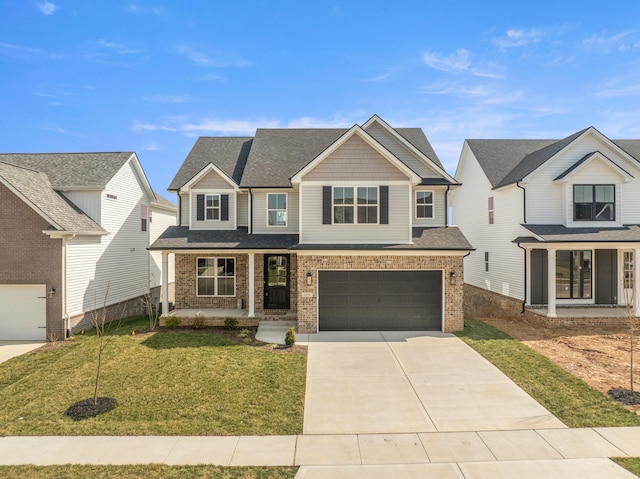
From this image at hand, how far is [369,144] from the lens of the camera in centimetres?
1399

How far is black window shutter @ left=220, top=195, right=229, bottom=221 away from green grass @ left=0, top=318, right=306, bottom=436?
233 inches

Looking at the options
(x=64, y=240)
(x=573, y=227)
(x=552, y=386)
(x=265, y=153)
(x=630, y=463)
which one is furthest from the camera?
(x=265, y=153)

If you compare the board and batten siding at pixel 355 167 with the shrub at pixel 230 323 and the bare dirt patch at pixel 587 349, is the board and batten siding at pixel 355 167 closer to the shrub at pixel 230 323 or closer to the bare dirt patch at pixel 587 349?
the shrub at pixel 230 323

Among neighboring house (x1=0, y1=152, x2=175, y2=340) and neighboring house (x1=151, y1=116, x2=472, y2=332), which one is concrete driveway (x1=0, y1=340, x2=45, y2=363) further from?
neighboring house (x1=151, y1=116, x2=472, y2=332)

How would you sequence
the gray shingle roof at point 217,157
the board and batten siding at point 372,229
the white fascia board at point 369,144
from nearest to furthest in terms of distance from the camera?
1. the white fascia board at point 369,144
2. the board and batten siding at point 372,229
3. the gray shingle roof at point 217,157

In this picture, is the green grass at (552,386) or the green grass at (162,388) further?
the green grass at (552,386)

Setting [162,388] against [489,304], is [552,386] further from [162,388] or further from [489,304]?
[489,304]

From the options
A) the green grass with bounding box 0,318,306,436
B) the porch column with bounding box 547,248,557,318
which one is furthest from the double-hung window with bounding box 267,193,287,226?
the porch column with bounding box 547,248,557,318

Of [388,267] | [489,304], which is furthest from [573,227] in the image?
[388,267]

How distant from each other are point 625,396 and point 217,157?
18.1 metres

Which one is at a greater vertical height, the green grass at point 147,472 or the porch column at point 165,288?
the porch column at point 165,288

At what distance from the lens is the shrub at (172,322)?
47.5 ft

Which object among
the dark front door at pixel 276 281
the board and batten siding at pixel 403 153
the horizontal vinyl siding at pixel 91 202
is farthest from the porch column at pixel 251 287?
the board and batten siding at pixel 403 153

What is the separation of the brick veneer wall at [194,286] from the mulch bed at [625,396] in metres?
13.0
